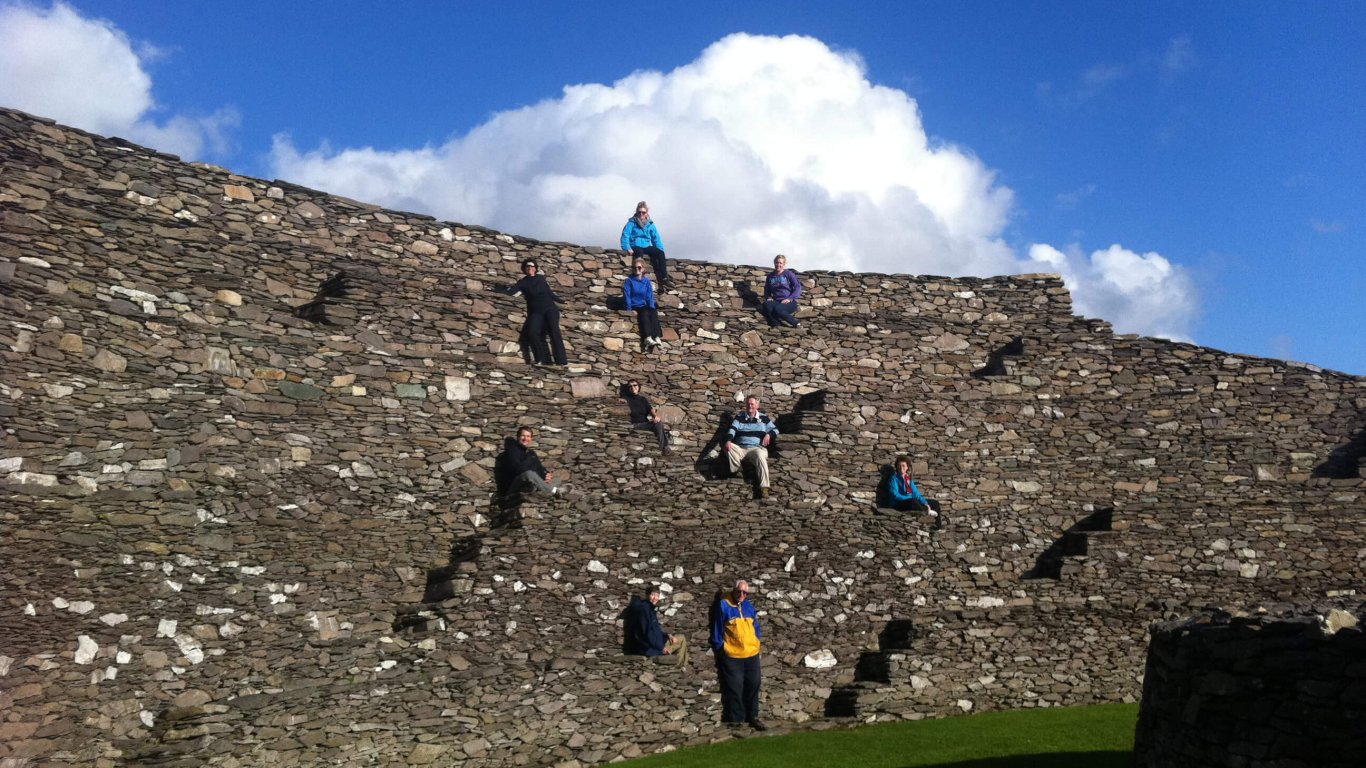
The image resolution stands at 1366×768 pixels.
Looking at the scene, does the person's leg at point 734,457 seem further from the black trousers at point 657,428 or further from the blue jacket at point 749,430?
the black trousers at point 657,428

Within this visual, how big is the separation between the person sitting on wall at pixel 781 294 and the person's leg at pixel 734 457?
530 centimetres

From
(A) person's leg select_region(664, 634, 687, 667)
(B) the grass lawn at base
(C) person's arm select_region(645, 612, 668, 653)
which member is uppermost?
(C) person's arm select_region(645, 612, 668, 653)

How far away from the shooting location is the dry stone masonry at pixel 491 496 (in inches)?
582

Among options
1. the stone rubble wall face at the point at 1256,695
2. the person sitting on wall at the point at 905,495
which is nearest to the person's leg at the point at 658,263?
the person sitting on wall at the point at 905,495

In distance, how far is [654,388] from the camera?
23.4 meters

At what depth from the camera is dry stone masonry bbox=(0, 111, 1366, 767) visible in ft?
48.5

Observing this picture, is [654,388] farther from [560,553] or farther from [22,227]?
[22,227]

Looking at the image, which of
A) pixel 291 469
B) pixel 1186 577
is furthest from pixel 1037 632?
pixel 291 469

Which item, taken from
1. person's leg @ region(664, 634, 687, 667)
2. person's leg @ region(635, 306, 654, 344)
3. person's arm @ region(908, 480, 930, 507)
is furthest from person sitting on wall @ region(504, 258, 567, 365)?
person's arm @ region(908, 480, 930, 507)

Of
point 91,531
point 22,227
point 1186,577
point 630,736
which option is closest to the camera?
point 91,531

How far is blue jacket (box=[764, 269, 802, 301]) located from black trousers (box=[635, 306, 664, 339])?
3252mm

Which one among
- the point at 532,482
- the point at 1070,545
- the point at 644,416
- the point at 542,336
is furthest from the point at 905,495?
the point at 542,336

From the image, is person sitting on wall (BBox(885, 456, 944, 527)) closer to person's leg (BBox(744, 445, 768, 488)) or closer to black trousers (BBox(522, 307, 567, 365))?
person's leg (BBox(744, 445, 768, 488))

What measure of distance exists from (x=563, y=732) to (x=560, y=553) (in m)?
2.97
